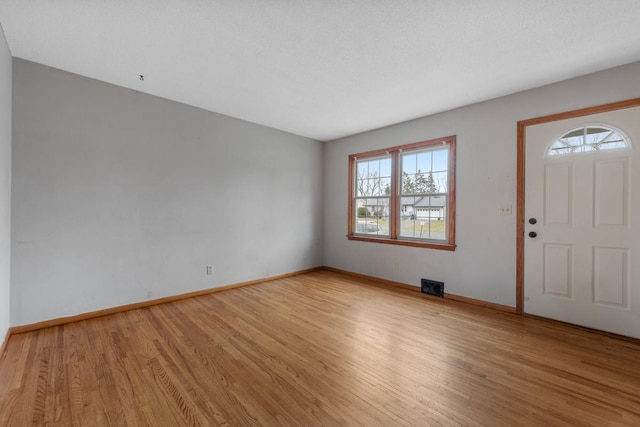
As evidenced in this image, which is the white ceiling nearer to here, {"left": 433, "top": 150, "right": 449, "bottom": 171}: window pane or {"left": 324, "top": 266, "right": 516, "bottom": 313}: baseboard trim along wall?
{"left": 433, "top": 150, "right": 449, "bottom": 171}: window pane

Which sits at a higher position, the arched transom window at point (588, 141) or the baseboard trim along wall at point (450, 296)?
the arched transom window at point (588, 141)

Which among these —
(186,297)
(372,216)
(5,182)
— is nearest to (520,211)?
(372,216)

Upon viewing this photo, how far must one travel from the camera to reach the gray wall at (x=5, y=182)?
2156 mm

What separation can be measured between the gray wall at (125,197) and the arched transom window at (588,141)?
12.4 ft

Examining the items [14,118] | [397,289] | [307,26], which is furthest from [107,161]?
[397,289]

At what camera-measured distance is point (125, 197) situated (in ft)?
10.1

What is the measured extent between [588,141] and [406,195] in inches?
82.0

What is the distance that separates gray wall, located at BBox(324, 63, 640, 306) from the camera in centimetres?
272

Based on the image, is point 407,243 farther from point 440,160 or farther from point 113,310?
point 113,310

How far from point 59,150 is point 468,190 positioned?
4.71 m

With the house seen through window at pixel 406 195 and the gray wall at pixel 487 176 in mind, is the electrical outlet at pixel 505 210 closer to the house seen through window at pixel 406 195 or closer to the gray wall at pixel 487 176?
the gray wall at pixel 487 176

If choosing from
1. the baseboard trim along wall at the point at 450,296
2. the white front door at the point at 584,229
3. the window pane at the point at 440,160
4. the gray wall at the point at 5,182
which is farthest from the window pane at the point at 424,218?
the gray wall at the point at 5,182

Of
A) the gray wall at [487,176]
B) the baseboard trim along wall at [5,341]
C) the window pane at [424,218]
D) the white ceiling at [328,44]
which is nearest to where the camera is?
the white ceiling at [328,44]

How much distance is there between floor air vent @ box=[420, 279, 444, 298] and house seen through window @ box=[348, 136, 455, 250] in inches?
20.7
